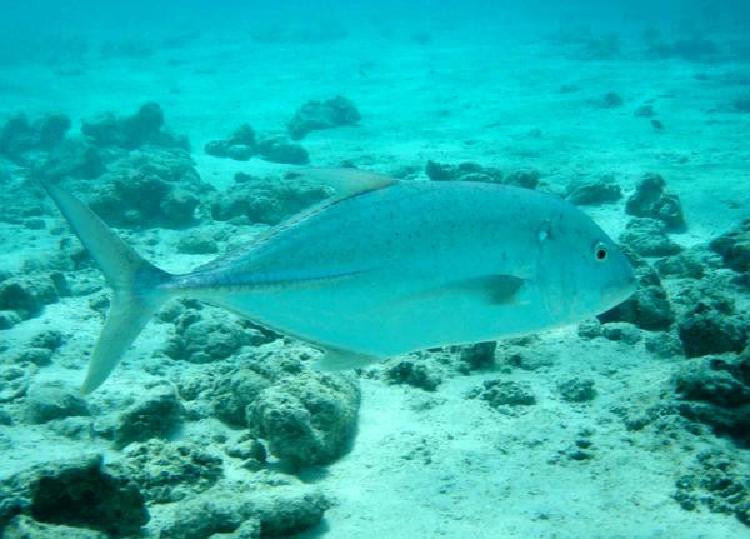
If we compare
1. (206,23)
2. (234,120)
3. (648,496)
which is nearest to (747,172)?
(648,496)

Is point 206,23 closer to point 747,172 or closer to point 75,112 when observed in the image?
point 75,112

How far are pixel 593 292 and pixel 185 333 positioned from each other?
4.66 m

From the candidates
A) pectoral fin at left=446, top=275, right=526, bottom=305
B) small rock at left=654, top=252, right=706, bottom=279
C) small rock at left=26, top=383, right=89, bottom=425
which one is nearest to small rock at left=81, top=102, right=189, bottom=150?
small rock at left=26, top=383, right=89, bottom=425

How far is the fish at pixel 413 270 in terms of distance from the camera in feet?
7.28

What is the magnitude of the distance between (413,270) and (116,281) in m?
1.28

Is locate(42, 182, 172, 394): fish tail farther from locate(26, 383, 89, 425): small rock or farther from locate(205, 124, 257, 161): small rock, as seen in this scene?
locate(205, 124, 257, 161): small rock

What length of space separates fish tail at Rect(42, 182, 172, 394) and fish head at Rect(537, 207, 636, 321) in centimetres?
156

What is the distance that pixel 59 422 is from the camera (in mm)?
4496

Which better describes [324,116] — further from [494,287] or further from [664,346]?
[494,287]

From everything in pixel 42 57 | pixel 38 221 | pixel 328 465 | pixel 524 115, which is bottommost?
pixel 328 465

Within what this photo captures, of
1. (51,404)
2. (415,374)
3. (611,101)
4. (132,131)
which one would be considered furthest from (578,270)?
(611,101)

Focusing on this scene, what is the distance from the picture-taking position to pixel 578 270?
7.46ft

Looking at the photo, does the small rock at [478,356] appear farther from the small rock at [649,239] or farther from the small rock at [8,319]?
the small rock at [8,319]

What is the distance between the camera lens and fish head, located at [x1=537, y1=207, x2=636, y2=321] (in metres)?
2.25
